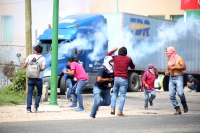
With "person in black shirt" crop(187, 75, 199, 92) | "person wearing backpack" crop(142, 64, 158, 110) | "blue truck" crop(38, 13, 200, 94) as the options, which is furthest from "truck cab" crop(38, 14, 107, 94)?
Result: "person in black shirt" crop(187, 75, 199, 92)

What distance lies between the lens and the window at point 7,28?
39.9 meters

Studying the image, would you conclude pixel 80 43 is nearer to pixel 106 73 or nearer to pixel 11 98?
pixel 11 98

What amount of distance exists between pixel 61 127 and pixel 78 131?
80 cm

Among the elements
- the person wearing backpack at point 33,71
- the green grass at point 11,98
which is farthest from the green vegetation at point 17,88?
the person wearing backpack at point 33,71

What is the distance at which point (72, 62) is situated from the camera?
1878 centimetres

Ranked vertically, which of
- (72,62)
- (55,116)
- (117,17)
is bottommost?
(55,116)

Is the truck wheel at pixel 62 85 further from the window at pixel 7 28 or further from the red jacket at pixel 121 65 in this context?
the window at pixel 7 28

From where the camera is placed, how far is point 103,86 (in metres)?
16.2

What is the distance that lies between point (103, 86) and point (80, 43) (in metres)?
11.9

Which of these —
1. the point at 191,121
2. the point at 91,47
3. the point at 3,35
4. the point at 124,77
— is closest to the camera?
the point at 191,121

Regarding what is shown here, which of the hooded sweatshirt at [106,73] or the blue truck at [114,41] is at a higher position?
the blue truck at [114,41]

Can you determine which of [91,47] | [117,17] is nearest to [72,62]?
[91,47]

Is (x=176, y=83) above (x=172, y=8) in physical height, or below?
below

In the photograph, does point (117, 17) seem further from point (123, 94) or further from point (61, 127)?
point (61, 127)
